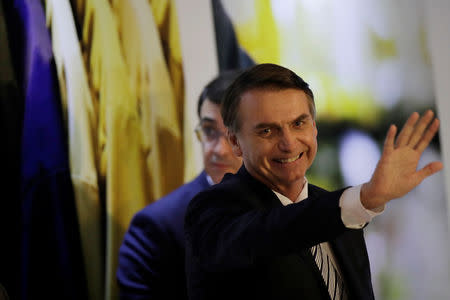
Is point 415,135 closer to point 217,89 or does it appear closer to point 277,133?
point 277,133

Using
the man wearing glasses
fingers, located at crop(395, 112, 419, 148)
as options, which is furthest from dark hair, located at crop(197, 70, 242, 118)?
fingers, located at crop(395, 112, 419, 148)

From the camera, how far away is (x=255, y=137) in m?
1.14

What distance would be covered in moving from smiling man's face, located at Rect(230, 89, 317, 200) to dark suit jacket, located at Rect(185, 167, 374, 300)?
0.15ft

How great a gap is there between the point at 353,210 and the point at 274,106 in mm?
279

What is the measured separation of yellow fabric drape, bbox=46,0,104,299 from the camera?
2.26 metres

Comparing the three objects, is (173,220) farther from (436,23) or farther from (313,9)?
(436,23)

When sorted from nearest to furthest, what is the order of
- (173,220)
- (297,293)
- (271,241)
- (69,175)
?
1. (271,241)
2. (297,293)
3. (173,220)
4. (69,175)

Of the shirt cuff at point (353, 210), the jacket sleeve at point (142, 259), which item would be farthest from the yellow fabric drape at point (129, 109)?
the shirt cuff at point (353, 210)

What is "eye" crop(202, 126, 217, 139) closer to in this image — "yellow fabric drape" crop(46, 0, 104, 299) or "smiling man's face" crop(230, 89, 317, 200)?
"yellow fabric drape" crop(46, 0, 104, 299)

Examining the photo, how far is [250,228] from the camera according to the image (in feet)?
3.26

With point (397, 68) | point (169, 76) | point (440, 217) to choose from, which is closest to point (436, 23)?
point (397, 68)

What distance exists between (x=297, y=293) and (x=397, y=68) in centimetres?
171

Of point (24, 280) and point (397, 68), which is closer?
point (24, 280)

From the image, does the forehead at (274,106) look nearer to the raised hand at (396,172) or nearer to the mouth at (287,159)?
the mouth at (287,159)
